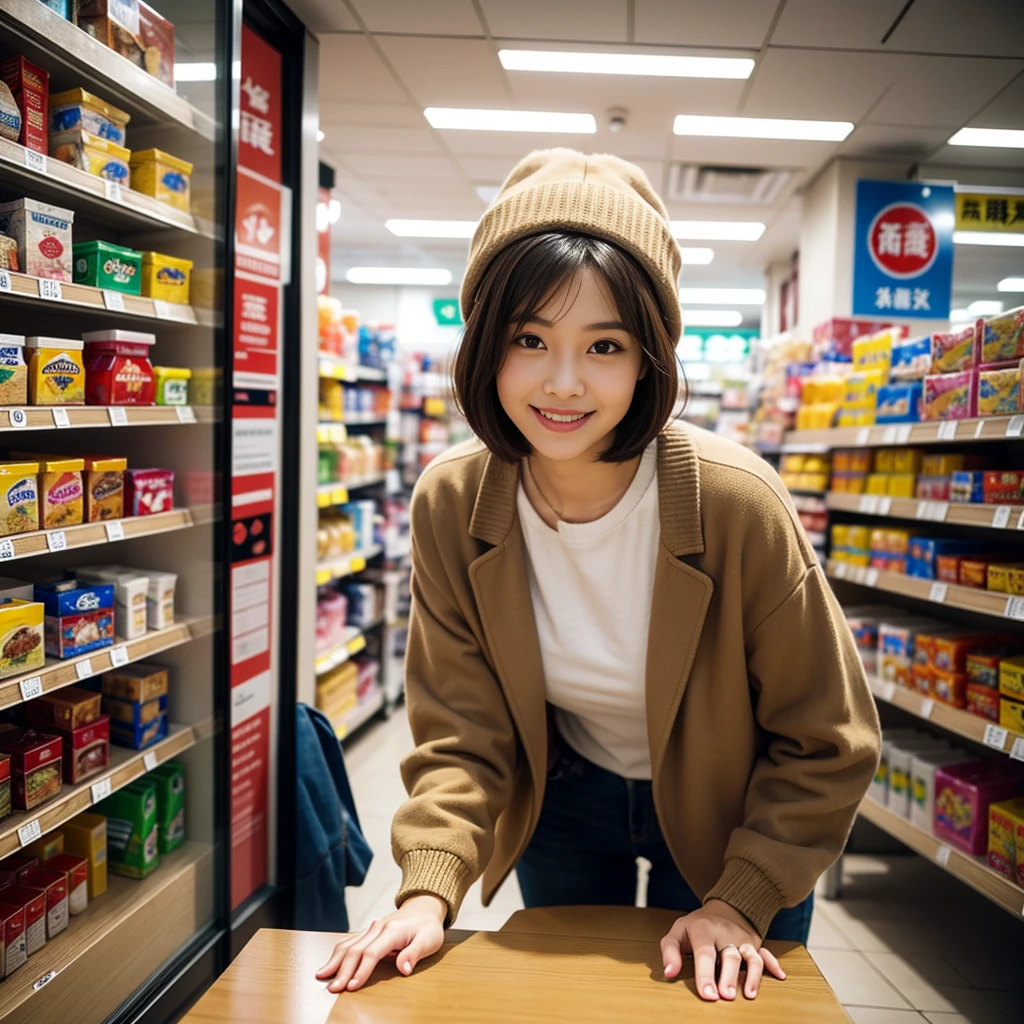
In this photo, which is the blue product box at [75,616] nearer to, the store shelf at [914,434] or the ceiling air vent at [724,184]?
the store shelf at [914,434]

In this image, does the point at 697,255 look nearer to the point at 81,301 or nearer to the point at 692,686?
the point at 81,301

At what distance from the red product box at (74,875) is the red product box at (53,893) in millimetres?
35

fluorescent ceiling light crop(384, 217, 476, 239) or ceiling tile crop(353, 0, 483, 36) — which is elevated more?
fluorescent ceiling light crop(384, 217, 476, 239)

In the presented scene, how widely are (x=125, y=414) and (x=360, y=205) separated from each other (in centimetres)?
625

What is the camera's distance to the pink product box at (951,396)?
8.17 ft

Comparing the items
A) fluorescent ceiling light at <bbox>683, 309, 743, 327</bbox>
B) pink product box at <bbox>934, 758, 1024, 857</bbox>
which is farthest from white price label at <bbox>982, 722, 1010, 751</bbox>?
fluorescent ceiling light at <bbox>683, 309, 743, 327</bbox>

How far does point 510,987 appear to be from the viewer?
3.49ft

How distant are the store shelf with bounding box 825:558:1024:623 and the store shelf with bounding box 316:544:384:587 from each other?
224 centimetres

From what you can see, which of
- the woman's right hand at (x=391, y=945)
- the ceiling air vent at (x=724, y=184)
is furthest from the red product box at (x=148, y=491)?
the ceiling air vent at (x=724, y=184)

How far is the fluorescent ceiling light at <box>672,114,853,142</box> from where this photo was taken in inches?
189

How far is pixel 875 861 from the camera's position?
3.50 m

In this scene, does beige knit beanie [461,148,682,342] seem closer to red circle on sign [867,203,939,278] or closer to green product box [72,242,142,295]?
green product box [72,242,142,295]

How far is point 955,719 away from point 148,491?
7.94 feet

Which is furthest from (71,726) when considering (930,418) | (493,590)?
(930,418)
